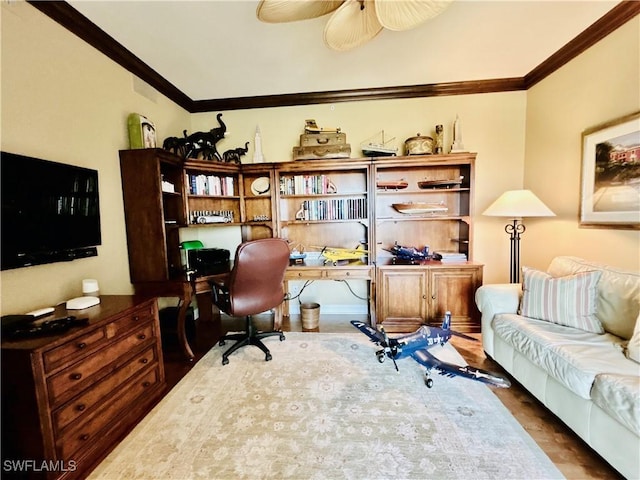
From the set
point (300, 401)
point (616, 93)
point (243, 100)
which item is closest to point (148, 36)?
point (243, 100)

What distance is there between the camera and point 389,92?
2.96 meters

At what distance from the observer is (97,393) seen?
1396 mm

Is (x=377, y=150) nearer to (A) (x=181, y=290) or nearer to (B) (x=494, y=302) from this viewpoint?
(B) (x=494, y=302)

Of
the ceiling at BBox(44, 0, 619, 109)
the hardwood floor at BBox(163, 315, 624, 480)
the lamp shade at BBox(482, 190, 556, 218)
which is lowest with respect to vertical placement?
the hardwood floor at BBox(163, 315, 624, 480)

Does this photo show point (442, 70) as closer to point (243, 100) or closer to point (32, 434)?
point (243, 100)

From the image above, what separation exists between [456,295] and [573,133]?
1777 mm

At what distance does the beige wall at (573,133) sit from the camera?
6.09 ft

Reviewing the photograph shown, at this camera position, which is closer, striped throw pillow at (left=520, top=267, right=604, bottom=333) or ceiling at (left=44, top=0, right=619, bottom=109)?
striped throw pillow at (left=520, top=267, right=604, bottom=333)

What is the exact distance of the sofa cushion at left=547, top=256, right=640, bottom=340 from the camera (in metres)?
1.54

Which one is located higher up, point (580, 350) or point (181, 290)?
point (181, 290)

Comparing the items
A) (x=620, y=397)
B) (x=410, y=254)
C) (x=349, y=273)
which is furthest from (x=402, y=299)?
(x=620, y=397)

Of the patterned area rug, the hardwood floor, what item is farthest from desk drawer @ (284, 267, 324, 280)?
the patterned area rug

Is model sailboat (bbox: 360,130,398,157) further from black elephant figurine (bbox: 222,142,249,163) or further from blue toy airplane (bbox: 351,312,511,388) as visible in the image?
blue toy airplane (bbox: 351,312,511,388)

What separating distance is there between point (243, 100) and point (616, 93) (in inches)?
132
